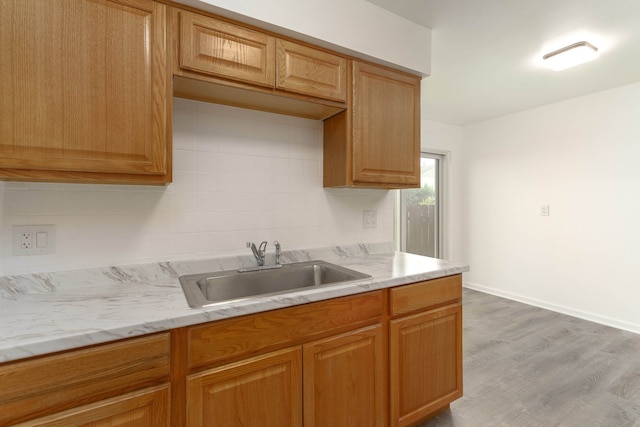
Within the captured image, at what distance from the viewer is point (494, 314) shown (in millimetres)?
3340

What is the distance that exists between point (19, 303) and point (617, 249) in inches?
176

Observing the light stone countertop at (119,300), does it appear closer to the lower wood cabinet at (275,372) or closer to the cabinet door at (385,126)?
the lower wood cabinet at (275,372)

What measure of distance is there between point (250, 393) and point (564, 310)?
12.4 feet

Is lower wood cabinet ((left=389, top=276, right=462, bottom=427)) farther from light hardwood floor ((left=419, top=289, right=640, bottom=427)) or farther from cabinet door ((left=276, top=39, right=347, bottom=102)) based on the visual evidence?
cabinet door ((left=276, top=39, right=347, bottom=102))

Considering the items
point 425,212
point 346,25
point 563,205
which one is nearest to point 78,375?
point 346,25

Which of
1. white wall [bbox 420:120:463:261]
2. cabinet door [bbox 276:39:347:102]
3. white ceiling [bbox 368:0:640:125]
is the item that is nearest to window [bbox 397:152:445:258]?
white wall [bbox 420:120:463:261]

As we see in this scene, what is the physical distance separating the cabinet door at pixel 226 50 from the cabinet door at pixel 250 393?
1.26 m

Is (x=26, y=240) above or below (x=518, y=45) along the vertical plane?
below

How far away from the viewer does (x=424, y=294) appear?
1.60 m

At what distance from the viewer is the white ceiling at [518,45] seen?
1.77 meters

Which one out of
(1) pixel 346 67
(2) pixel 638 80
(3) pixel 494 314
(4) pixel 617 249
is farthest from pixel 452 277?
(2) pixel 638 80

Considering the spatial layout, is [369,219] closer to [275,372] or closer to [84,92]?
[275,372]

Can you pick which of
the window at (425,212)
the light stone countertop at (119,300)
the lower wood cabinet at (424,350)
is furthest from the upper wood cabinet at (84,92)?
the window at (425,212)

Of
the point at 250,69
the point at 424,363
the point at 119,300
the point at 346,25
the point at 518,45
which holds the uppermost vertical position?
the point at 518,45
